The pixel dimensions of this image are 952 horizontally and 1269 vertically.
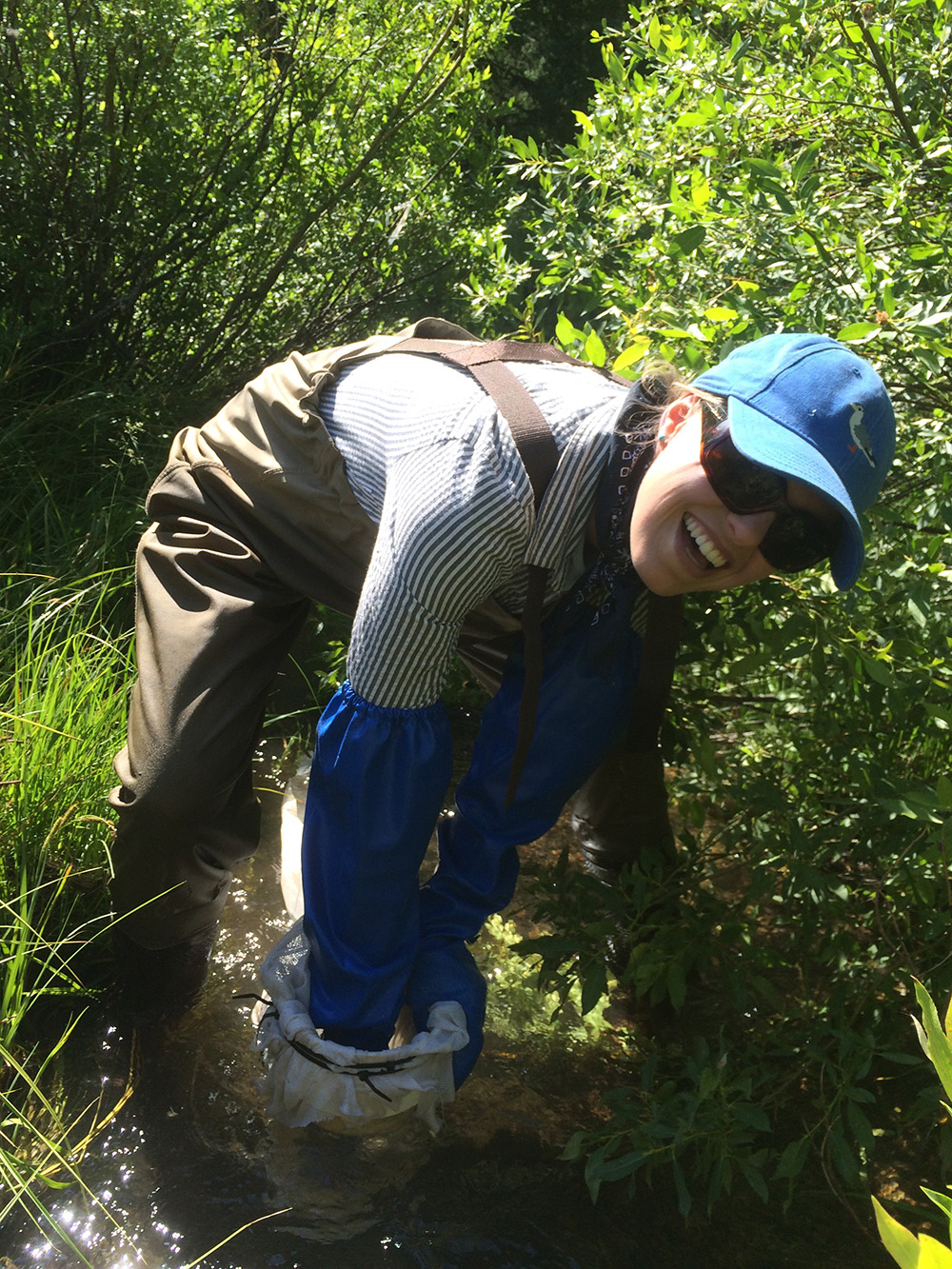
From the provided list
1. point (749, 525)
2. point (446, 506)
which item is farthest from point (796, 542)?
point (446, 506)

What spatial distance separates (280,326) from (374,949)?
9.52 feet

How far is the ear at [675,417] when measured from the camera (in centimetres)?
192

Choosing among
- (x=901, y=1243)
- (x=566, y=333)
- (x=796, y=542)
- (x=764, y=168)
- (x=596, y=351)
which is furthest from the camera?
(x=566, y=333)

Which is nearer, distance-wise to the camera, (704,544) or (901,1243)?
(901,1243)

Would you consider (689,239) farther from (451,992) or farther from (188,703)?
(451,992)

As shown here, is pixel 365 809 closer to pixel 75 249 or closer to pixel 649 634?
pixel 649 634

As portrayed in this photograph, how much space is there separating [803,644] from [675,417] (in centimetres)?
57

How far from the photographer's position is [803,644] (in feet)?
7.39

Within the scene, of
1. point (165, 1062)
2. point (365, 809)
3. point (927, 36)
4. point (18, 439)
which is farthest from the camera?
point (18, 439)

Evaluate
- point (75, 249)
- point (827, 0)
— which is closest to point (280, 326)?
point (75, 249)

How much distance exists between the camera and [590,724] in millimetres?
2193

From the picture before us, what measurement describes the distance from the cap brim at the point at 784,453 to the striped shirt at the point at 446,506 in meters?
0.28

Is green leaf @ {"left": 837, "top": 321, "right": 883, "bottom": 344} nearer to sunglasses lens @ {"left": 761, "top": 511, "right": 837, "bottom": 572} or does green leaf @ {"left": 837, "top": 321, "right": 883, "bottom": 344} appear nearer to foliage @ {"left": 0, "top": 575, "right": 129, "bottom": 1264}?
sunglasses lens @ {"left": 761, "top": 511, "right": 837, "bottom": 572}

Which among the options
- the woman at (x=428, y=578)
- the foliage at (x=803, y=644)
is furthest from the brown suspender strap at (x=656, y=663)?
the foliage at (x=803, y=644)
